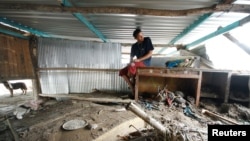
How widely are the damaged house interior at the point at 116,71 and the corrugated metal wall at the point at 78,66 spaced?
0.03 meters

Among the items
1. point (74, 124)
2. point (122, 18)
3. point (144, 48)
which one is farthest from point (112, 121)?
point (122, 18)

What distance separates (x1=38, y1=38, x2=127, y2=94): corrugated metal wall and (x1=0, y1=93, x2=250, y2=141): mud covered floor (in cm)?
100

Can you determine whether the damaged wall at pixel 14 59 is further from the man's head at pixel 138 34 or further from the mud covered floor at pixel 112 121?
the man's head at pixel 138 34

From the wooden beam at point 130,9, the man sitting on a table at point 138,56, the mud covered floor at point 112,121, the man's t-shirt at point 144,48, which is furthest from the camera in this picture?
the man's t-shirt at point 144,48

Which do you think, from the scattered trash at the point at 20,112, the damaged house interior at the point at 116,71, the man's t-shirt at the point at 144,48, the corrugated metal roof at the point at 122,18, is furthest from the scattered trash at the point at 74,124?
the man's t-shirt at the point at 144,48

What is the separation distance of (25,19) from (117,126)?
3389 millimetres

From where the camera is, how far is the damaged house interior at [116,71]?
277cm

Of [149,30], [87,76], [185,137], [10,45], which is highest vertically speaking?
[149,30]

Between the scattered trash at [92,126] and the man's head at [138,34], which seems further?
the man's head at [138,34]

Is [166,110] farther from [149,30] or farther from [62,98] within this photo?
[62,98]

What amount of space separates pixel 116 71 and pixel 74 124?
2803 millimetres

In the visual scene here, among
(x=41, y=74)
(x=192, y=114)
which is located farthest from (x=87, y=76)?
(x=192, y=114)

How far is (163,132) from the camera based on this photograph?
7.41ft

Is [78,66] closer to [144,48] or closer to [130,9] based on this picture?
[144,48]
